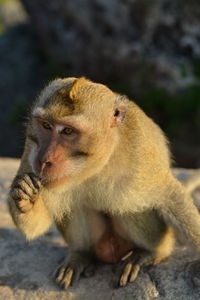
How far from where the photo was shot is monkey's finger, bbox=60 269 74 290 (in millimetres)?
3316

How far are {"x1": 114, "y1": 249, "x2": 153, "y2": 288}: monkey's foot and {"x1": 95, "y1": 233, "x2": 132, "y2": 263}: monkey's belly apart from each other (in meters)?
0.06

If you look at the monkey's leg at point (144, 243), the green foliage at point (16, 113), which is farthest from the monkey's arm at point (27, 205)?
the green foliage at point (16, 113)

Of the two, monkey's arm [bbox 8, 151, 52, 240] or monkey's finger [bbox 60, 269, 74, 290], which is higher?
monkey's arm [bbox 8, 151, 52, 240]

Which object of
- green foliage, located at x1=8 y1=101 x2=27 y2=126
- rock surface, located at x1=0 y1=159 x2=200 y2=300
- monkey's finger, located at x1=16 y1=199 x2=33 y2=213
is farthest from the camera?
green foliage, located at x1=8 y1=101 x2=27 y2=126

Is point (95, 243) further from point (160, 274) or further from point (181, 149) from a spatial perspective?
point (181, 149)

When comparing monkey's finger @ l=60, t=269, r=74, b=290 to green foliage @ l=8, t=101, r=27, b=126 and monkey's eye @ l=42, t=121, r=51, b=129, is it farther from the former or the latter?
green foliage @ l=8, t=101, r=27, b=126

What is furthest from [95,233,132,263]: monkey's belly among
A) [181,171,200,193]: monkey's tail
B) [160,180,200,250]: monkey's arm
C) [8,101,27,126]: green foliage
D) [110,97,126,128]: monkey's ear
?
[8,101,27,126]: green foliage

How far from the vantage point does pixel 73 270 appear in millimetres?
3455

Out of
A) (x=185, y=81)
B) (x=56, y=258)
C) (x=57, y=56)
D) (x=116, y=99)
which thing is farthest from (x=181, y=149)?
(x=116, y=99)

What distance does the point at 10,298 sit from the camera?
315 cm

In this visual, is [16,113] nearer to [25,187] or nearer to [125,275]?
[125,275]

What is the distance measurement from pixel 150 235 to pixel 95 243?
0.46 metres

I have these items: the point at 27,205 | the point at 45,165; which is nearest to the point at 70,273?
the point at 27,205

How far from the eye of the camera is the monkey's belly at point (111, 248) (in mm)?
3527
